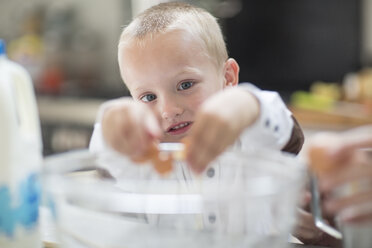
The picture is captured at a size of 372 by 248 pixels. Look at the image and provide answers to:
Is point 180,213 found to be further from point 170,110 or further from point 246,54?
point 246,54

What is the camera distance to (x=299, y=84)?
2.53 meters

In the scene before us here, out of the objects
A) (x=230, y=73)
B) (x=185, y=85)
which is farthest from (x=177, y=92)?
(x=230, y=73)

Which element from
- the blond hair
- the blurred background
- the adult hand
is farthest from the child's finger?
the blurred background

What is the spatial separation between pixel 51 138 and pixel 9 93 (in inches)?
89.8

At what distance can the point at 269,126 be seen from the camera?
51 cm

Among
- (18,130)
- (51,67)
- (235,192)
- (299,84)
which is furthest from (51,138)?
(235,192)

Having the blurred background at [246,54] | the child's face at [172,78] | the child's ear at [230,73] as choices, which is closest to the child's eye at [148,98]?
the child's face at [172,78]

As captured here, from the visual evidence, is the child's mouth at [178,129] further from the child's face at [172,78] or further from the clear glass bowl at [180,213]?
the clear glass bowl at [180,213]

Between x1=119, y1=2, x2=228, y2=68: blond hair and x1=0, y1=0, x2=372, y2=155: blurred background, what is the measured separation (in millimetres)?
1379

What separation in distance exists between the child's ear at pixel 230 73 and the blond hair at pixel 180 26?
0.01 metres

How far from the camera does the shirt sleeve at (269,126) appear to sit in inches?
19.3

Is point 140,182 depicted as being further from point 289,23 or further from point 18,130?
point 289,23

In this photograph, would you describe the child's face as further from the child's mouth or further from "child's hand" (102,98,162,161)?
"child's hand" (102,98,162,161)

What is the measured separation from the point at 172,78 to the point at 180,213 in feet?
0.92
